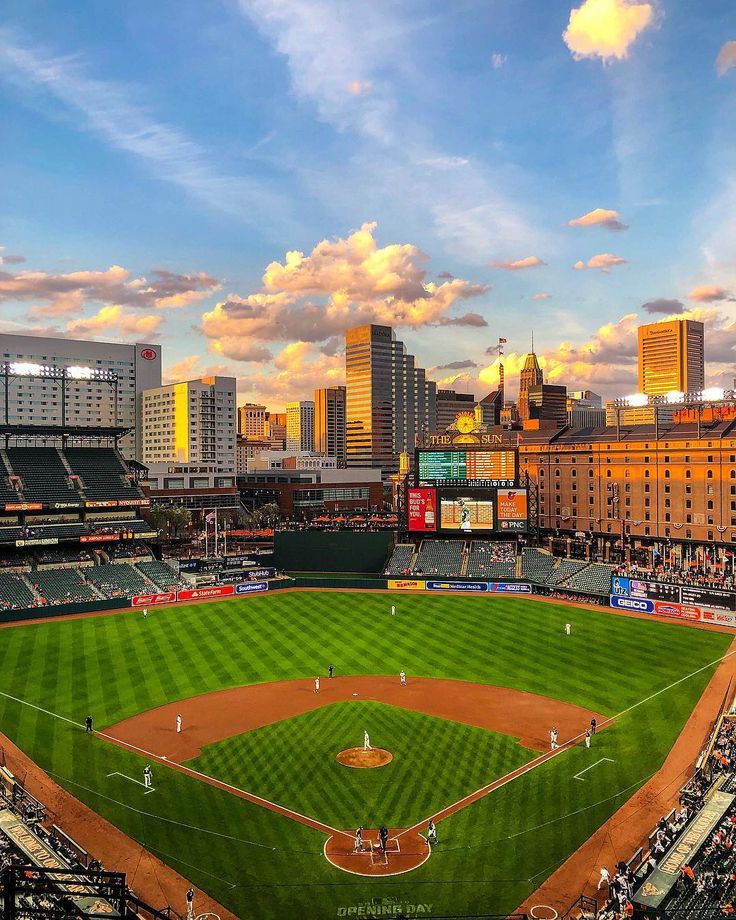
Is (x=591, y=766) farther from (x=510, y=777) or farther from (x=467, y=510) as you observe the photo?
(x=467, y=510)

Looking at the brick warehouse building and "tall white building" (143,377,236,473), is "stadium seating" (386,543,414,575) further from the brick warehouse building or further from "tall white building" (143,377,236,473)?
"tall white building" (143,377,236,473)

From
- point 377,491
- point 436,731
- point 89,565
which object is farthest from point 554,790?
point 377,491

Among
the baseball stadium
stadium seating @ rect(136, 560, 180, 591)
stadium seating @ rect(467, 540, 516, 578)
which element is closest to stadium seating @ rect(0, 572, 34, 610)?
the baseball stadium

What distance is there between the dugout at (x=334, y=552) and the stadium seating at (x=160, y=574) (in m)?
13.2

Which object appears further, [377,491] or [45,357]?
[45,357]

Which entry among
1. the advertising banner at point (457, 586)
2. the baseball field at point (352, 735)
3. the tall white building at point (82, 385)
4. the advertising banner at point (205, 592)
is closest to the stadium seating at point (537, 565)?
the advertising banner at point (457, 586)

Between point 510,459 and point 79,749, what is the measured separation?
184ft

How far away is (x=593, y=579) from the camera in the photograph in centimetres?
7038

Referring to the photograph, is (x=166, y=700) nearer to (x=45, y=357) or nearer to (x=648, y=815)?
(x=648, y=815)

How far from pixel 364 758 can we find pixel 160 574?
4715 cm

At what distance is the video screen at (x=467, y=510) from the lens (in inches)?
3098

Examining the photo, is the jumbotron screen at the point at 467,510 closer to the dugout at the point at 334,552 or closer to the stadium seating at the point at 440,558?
the stadium seating at the point at 440,558

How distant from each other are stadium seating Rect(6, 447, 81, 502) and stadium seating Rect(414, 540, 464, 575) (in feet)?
131

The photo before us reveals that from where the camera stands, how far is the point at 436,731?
1442 inches
